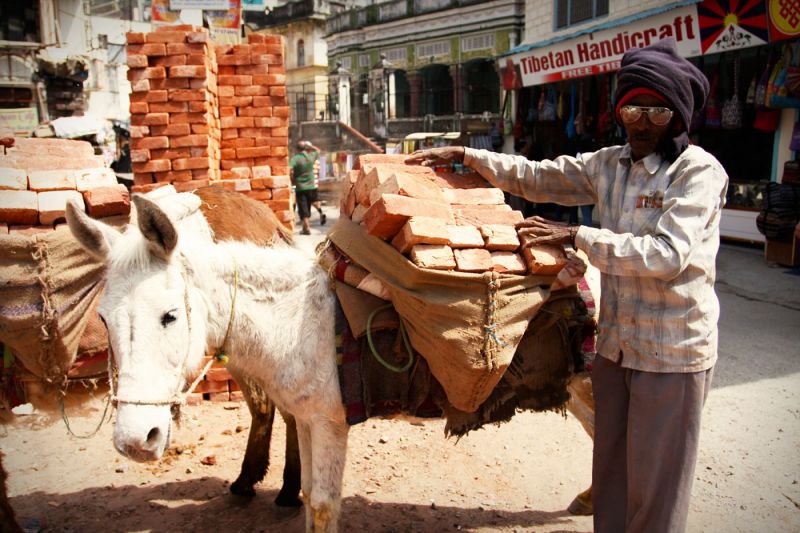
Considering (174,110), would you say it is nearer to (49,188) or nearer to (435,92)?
(49,188)

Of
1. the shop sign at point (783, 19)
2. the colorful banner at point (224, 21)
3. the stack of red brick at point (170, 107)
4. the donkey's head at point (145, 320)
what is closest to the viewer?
the donkey's head at point (145, 320)

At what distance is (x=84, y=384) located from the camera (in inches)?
118

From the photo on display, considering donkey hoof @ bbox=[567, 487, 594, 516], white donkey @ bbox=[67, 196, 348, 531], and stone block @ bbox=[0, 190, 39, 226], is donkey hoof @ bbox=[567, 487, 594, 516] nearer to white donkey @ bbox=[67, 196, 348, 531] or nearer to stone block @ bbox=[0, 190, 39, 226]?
white donkey @ bbox=[67, 196, 348, 531]

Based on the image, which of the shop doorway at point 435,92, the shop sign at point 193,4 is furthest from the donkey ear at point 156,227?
the shop doorway at point 435,92

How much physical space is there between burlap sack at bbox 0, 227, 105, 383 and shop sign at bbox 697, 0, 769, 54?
28.6 feet

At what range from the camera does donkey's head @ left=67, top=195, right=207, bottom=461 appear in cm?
194

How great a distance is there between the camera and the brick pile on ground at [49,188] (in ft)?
10.1

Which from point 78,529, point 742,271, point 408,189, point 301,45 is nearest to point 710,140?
point 742,271

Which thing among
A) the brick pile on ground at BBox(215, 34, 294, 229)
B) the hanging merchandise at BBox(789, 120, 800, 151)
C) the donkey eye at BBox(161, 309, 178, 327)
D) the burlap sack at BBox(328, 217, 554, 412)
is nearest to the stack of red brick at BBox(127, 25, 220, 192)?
the brick pile on ground at BBox(215, 34, 294, 229)

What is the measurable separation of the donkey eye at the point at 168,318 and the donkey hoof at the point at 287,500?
5.45 ft

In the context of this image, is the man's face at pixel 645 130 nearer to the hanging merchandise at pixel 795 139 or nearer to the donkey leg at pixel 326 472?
the donkey leg at pixel 326 472

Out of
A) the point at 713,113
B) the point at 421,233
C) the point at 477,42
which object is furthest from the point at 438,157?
the point at 477,42

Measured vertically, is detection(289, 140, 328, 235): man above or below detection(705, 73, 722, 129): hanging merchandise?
below

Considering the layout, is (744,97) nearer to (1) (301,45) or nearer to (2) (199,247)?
(2) (199,247)
